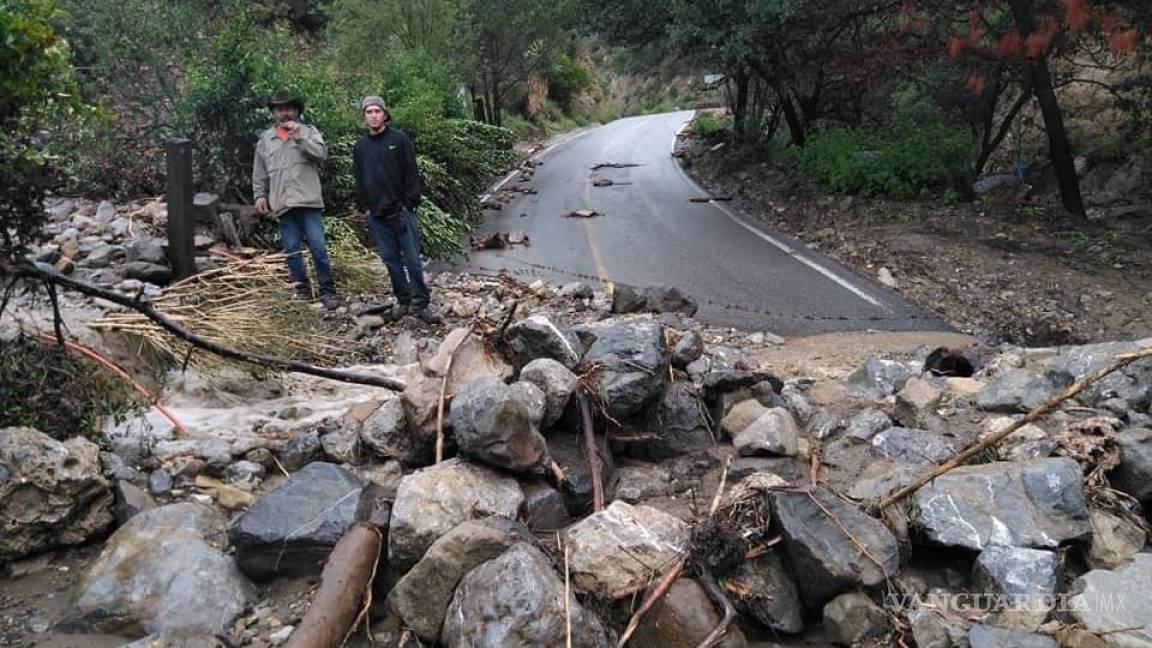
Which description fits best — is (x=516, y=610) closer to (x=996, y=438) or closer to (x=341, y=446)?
(x=341, y=446)

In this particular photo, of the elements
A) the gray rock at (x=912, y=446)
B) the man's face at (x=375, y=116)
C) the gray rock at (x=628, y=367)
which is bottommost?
the gray rock at (x=912, y=446)

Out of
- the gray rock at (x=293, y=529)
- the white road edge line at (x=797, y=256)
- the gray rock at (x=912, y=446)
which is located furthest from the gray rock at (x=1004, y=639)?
the white road edge line at (x=797, y=256)

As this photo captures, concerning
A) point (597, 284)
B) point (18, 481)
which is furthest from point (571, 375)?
point (597, 284)

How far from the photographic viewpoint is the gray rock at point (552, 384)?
4316 mm

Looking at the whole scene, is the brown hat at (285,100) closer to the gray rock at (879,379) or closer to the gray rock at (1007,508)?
the gray rock at (879,379)

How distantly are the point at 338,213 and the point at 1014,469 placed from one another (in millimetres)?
7949

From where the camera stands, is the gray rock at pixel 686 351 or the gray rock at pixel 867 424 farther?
the gray rock at pixel 686 351

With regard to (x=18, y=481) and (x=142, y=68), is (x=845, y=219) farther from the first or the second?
(x=18, y=481)

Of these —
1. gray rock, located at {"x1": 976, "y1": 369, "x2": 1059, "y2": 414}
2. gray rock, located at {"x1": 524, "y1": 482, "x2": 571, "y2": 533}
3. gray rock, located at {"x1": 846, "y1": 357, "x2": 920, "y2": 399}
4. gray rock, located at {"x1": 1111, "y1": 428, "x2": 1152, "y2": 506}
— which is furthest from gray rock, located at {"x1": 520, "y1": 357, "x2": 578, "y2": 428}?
gray rock, located at {"x1": 1111, "y1": 428, "x2": 1152, "y2": 506}

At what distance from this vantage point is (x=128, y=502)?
4.18 m

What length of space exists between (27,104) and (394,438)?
244 centimetres

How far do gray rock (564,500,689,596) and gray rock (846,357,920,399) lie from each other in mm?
2601

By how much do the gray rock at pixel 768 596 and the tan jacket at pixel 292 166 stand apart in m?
5.51

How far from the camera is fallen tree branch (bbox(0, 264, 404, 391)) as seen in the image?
14.9 ft
